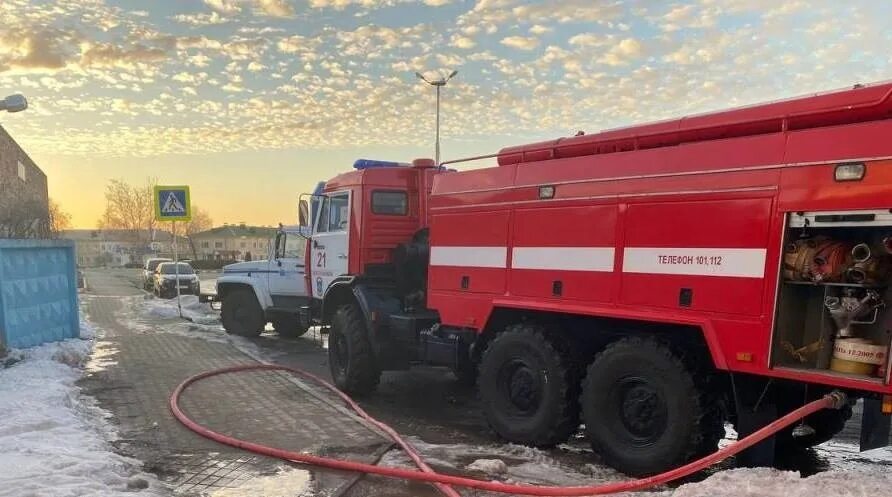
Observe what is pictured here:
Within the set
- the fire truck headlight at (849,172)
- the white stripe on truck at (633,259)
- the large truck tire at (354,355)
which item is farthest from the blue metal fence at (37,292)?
the fire truck headlight at (849,172)

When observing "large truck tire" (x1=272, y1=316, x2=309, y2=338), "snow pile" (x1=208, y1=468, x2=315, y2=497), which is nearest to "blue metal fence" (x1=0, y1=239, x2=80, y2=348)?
"large truck tire" (x1=272, y1=316, x2=309, y2=338)

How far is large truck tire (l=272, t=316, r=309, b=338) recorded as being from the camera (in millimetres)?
13680

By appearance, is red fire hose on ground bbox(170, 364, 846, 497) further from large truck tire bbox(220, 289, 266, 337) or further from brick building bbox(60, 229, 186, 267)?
brick building bbox(60, 229, 186, 267)

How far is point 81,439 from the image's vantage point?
18.5ft

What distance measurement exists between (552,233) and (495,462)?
2.11 meters

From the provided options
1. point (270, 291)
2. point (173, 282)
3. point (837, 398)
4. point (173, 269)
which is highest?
point (837, 398)

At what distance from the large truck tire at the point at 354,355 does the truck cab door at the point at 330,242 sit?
0.78 m

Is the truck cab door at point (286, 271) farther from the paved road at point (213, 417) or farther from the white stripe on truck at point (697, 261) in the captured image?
the white stripe on truck at point (697, 261)

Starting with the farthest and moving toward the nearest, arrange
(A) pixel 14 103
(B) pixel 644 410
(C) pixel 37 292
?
(A) pixel 14 103 → (C) pixel 37 292 → (B) pixel 644 410

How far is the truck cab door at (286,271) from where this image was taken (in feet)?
42.5

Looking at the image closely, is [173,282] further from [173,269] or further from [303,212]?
[303,212]

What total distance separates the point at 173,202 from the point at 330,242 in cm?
848

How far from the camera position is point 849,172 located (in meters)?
4.08

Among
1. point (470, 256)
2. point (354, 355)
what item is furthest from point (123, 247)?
point (470, 256)
